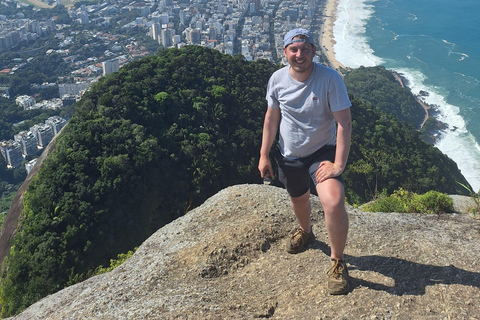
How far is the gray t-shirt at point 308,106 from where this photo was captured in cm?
429

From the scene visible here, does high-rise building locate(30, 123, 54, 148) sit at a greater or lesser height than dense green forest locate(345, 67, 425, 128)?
lesser

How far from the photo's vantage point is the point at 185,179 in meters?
21.7

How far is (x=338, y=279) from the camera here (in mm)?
4504

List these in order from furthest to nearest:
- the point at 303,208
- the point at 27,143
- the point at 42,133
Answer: the point at 42,133
the point at 27,143
the point at 303,208

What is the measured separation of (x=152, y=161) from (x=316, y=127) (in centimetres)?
1715

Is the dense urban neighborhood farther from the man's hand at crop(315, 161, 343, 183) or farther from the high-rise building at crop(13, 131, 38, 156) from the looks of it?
the man's hand at crop(315, 161, 343, 183)

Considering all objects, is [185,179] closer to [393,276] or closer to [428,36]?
[393,276]

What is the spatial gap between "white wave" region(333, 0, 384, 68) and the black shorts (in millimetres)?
57606

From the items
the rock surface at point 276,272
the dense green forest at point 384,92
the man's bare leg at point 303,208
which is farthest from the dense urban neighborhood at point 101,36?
the man's bare leg at point 303,208

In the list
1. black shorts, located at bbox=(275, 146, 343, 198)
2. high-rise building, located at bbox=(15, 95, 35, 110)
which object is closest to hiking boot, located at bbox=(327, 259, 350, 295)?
black shorts, located at bbox=(275, 146, 343, 198)

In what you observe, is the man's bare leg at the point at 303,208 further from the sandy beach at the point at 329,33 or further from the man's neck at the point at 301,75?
the sandy beach at the point at 329,33

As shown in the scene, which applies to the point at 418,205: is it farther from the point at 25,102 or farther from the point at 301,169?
the point at 25,102

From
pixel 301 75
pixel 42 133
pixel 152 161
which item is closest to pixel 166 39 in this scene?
pixel 42 133

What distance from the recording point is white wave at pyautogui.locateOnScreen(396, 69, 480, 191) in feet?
119
